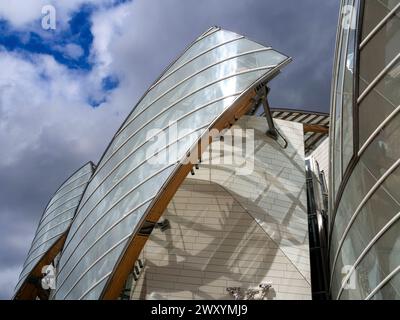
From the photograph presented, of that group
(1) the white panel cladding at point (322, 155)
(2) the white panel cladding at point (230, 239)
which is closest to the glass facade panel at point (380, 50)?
(2) the white panel cladding at point (230, 239)

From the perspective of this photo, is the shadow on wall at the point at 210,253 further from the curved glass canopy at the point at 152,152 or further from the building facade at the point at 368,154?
the building facade at the point at 368,154

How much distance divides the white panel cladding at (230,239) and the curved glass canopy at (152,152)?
1.92 m

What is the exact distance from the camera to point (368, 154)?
33.4ft

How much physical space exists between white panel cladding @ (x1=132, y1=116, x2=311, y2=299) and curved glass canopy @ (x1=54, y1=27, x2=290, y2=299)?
1925 millimetres

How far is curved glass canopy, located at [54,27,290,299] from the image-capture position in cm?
1529

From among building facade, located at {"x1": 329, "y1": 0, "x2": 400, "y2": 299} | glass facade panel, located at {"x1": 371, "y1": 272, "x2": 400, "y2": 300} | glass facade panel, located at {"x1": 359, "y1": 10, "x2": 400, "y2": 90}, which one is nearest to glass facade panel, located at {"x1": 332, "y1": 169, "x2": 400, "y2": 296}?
building facade, located at {"x1": 329, "y1": 0, "x2": 400, "y2": 299}

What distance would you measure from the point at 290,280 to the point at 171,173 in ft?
18.2

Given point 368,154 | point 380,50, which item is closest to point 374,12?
point 380,50

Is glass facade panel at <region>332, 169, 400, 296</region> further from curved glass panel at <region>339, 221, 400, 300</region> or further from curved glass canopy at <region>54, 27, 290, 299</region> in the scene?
curved glass canopy at <region>54, 27, 290, 299</region>

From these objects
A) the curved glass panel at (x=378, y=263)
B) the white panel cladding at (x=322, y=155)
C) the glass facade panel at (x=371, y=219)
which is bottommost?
the curved glass panel at (x=378, y=263)

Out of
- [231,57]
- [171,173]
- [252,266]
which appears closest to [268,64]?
[231,57]

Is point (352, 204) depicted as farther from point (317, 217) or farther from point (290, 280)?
point (317, 217)

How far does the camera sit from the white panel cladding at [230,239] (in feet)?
57.2

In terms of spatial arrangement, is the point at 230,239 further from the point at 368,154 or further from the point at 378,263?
the point at 378,263
